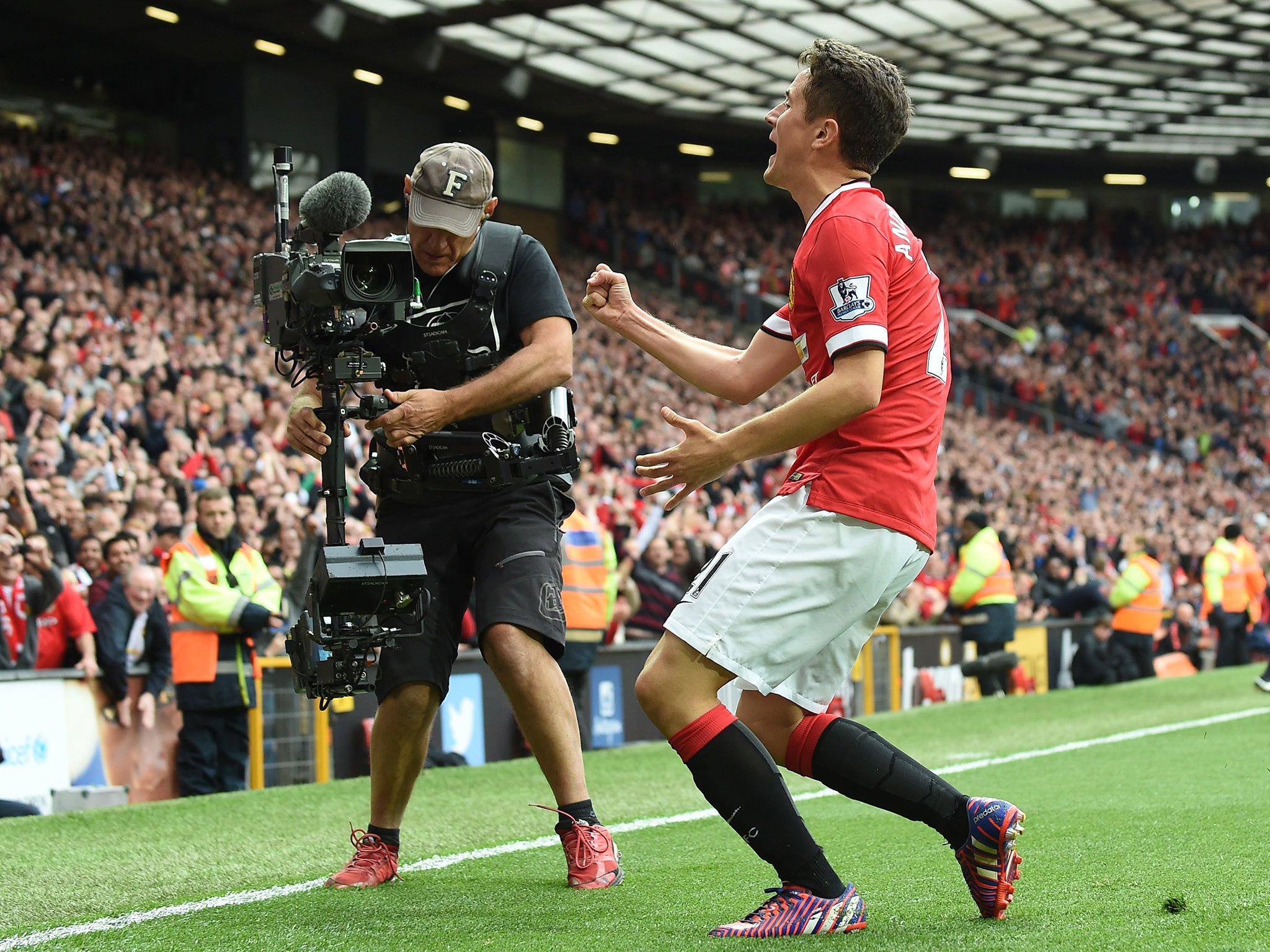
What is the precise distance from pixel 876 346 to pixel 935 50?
26.5m

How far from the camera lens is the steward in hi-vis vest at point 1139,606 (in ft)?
52.3

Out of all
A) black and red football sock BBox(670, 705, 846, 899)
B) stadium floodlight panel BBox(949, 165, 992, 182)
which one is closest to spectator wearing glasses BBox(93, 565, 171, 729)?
black and red football sock BBox(670, 705, 846, 899)

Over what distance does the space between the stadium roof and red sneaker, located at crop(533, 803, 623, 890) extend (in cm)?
2124

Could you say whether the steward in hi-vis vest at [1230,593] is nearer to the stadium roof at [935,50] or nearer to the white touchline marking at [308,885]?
the white touchline marking at [308,885]

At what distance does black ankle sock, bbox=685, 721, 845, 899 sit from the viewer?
10.8 ft

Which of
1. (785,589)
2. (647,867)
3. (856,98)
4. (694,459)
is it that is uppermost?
(856,98)

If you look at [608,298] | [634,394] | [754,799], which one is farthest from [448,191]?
[634,394]

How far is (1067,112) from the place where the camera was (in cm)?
3419

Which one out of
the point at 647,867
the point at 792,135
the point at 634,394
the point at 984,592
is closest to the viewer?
the point at 792,135

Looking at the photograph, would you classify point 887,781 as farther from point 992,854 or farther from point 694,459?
point 694,459

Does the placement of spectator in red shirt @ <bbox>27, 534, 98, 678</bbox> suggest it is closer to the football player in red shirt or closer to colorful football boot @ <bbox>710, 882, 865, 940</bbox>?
the football player in red shirt

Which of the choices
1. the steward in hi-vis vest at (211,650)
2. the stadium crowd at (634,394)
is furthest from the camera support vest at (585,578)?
the steward in hi-vis vest at (211,650)

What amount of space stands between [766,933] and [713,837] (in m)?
2.22

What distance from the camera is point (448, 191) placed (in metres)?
4.31
